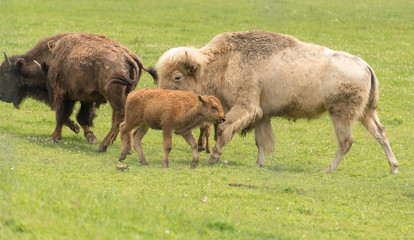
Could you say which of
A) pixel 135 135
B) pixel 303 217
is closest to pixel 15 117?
pixel 135 135

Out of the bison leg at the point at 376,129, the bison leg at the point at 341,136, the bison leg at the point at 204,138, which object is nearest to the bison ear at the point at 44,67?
the bison leg at the point at 204,138

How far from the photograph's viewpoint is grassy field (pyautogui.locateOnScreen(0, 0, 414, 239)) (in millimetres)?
5980

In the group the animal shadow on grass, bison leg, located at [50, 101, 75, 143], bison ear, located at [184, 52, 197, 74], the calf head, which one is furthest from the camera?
bison leg, located at [50, 101, 75, 143]

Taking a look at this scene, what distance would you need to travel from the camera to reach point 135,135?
35.7 feet

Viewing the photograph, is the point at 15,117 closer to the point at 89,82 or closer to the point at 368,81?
the point at 89,82

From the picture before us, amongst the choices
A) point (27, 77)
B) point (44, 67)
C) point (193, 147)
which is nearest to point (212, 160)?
point (193, 147)

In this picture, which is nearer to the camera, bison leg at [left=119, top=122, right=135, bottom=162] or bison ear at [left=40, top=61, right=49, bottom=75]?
bison leg at [left=119, top=122, right=135, bottom=162]

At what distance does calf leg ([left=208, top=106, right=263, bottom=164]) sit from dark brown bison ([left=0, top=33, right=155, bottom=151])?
1.88 metres

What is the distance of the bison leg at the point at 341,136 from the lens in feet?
36.2

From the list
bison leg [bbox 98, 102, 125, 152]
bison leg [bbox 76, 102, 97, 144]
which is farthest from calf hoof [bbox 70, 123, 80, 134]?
bison leg [bbox 98, 102, 125, 152]

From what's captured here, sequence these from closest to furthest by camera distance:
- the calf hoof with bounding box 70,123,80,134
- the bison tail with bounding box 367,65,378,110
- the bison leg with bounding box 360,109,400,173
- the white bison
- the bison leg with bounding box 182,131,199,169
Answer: the bison leg with bounding box 182,131,199,169 < the white bison < the bison tail with bounding box 367,65,378,110 < the bison leg with bounding box 360,109,400,173 < the calf hoof with bounding box 70,123,80,134

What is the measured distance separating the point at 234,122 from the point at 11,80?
5450mm

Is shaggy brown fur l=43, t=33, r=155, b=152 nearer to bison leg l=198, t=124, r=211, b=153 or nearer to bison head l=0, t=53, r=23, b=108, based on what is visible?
bison head l=0, t=53, r=23, b=108

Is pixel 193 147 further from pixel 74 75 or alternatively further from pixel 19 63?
pixel 19 63
